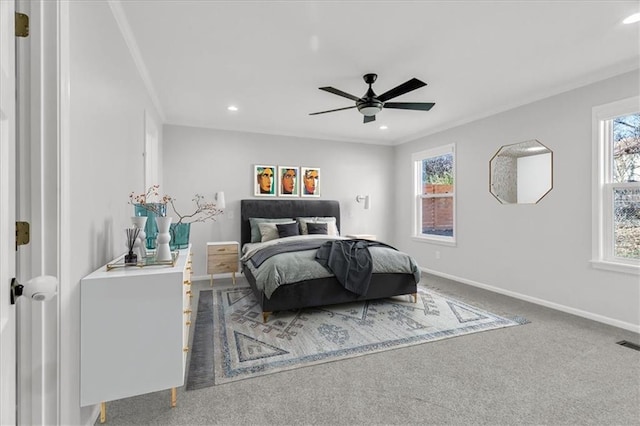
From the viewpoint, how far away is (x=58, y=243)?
1.26m

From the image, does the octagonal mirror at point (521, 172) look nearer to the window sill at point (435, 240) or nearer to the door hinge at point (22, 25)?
the window sill at point (435, 240)

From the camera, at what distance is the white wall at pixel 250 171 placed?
4.78 m

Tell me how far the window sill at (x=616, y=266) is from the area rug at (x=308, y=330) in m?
0.97

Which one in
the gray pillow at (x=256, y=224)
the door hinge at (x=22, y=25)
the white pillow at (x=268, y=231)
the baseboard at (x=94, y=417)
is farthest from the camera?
the gray pillow at (x=256, y=224)

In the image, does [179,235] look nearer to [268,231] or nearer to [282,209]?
[268,231]

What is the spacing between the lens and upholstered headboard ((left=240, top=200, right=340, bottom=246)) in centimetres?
500

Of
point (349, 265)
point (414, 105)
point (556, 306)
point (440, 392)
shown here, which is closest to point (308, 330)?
point (349, 265)

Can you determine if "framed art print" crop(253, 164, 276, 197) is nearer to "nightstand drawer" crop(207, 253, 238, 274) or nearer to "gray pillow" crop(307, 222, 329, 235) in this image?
"gray pillow" crop(307, 222, 329, 235)

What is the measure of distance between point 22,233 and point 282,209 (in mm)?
4084

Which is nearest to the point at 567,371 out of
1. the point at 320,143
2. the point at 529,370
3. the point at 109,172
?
the point at 529,370

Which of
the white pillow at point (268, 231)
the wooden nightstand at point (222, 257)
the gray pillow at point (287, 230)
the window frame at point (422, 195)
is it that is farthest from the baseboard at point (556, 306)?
the wooden nightstand at point (222, 257)

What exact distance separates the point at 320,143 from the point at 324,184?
2.55 ft

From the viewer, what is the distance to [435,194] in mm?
5418
